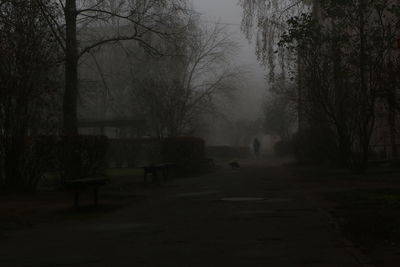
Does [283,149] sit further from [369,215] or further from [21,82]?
[369,215]

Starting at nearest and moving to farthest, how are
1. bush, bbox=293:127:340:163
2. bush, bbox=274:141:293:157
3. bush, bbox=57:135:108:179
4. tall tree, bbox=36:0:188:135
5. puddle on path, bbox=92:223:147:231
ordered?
1. puddle on path, bbox=92:223:147:231
2. bush, bbox=57:135:108:179
3. tall tree, bbox=36:0:188:135
4. bush, bbox=293:127:340:163
5. bush, bbox=274:141:293:157

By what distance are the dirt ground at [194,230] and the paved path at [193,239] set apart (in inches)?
0.5

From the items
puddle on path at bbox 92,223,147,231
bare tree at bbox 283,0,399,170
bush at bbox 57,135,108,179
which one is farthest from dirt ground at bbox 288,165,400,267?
bush at bbox 57,135,108,179

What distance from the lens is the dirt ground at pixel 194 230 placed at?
6770 millimetres

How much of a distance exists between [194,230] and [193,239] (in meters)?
0.88

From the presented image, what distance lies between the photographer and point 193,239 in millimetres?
8156

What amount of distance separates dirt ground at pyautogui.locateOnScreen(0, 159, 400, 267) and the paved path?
0.5 inches

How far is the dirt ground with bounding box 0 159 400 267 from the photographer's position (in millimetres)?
6770

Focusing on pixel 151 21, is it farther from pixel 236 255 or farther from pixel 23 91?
pixel 236 255

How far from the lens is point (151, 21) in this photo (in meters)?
22.6

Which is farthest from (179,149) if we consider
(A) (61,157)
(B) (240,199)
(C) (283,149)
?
(C) (283,149)

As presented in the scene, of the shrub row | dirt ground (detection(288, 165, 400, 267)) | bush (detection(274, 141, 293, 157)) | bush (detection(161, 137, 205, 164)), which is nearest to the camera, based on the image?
dirt ground (detection(288, 165, 400, 267))

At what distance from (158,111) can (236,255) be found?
2600 centimetres

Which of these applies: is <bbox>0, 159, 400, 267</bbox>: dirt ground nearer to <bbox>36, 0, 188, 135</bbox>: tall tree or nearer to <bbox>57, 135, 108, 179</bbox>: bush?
<bbox>57, 135, 108, 179</bbox>: bush
